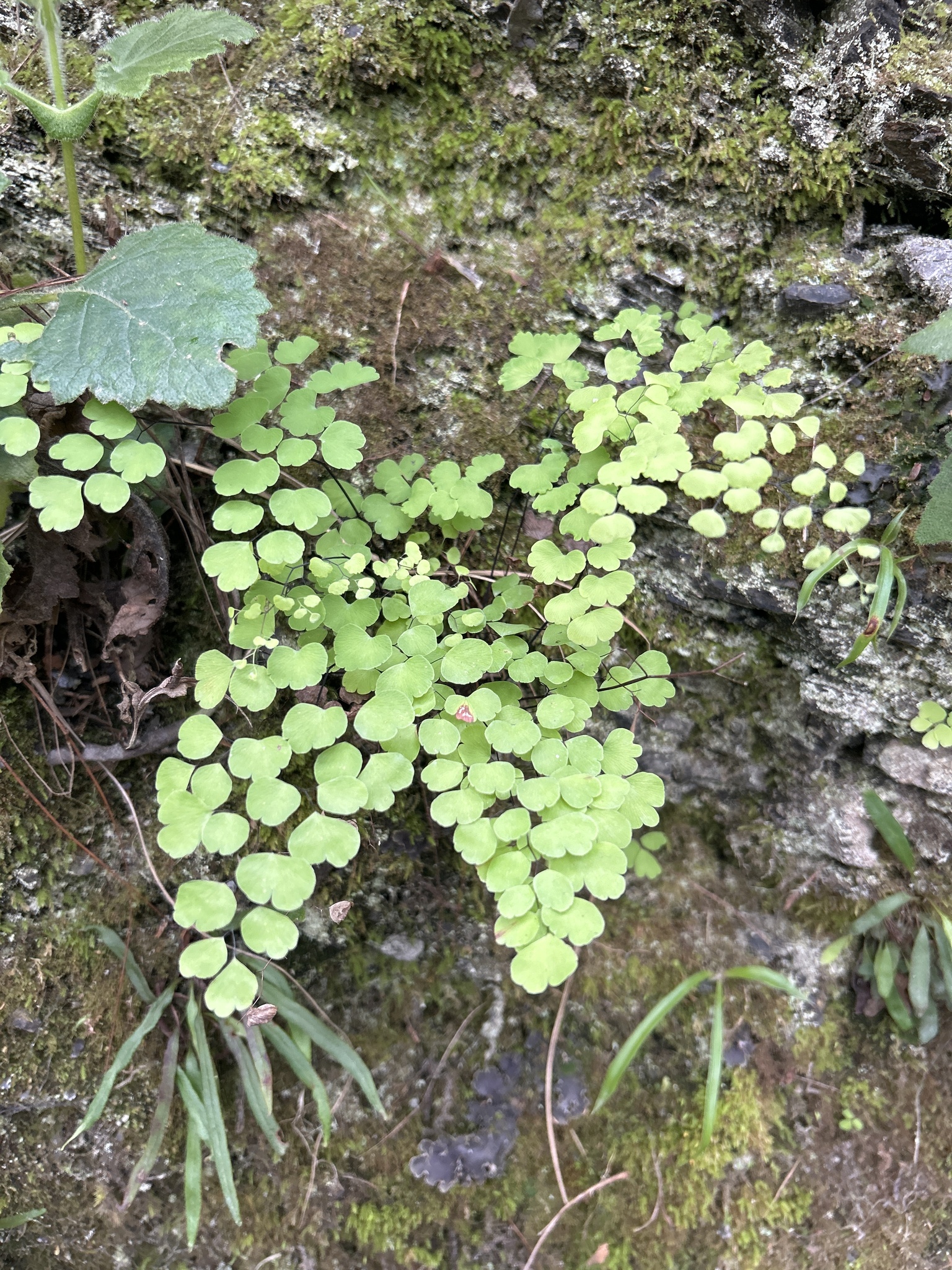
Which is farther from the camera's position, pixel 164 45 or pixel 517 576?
pixel 517 576

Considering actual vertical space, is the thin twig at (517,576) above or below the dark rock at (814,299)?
below

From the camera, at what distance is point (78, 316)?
123cm

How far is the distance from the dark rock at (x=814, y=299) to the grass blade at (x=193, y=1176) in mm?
2385

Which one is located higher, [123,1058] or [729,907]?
[123,1058]

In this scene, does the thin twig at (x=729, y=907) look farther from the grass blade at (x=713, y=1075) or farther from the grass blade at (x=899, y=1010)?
the grass blade at (x=899, y=1010)

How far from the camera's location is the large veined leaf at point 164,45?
1264mm

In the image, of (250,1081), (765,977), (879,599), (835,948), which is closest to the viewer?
(879,599)

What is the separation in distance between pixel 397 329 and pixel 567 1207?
236 cm

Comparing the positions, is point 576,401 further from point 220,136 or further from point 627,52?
point 220,136

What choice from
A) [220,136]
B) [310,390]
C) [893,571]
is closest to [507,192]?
[220,136]

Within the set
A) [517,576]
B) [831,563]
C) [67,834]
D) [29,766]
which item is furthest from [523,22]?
[67,834]

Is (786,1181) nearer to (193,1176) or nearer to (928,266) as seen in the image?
(193,1176)

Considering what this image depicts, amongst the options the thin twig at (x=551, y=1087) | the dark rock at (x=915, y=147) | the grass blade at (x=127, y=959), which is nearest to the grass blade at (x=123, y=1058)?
the grass blade at (x=127, y=959)

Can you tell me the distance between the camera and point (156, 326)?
3.98ft
